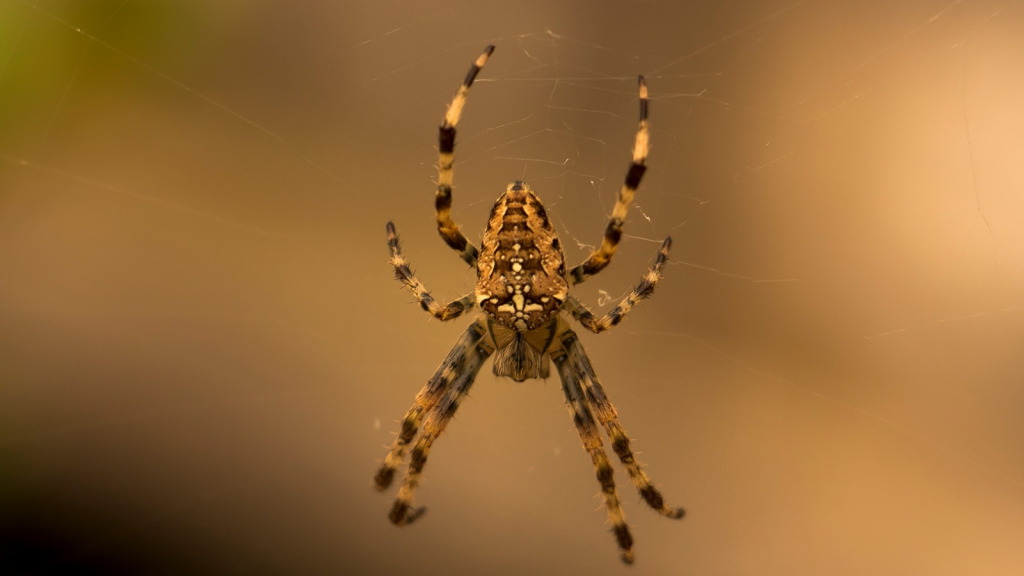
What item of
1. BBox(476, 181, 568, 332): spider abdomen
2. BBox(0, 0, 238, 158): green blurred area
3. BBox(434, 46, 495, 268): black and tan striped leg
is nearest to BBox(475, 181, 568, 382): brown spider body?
BBox(476, 181, 568, 332): spider abdomen

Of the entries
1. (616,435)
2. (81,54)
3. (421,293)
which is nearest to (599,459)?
(616,435)

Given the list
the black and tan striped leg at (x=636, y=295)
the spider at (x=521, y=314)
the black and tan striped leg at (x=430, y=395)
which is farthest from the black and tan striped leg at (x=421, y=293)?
the black and tan striped leg at (x=636, y=295)

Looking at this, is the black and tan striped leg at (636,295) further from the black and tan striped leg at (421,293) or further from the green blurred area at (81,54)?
the green blurred area at (81,54)

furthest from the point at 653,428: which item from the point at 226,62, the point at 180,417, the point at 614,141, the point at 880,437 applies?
the point at 226,62

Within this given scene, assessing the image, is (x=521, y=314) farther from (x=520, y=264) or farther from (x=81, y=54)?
(x=81, y=54)

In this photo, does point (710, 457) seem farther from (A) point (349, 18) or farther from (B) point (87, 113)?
(B) point (87, 113)

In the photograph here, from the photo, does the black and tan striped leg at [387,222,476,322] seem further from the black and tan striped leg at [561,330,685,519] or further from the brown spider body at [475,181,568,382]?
the black and tan striped leg at [561,330,685,519]

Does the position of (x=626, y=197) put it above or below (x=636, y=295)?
above
